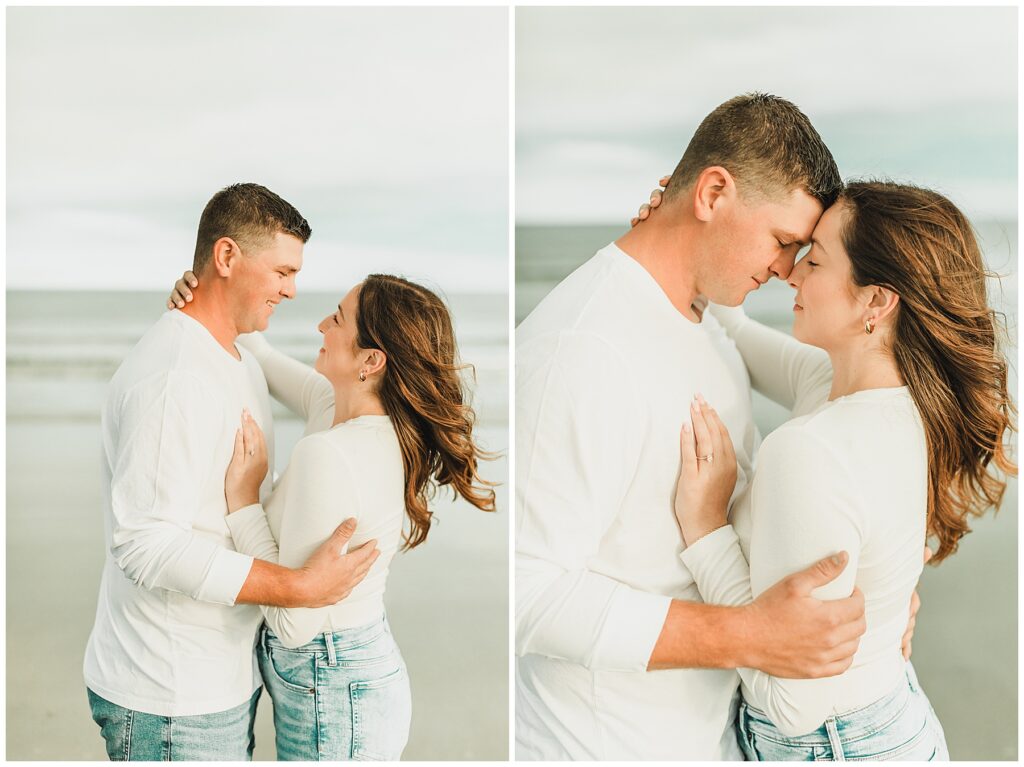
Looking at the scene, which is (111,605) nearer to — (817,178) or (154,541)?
(154,541)

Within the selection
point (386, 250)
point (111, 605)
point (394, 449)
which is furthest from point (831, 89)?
point (111, 605)

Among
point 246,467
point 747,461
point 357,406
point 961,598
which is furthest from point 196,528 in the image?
point 961,598

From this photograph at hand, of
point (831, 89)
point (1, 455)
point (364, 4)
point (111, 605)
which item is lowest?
point (111, 605)

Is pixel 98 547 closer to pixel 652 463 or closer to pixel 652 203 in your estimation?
pixel 652 463

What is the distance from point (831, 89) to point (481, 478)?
1.13 metres

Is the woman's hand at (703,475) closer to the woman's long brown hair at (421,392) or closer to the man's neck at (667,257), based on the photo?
the man's neck at (667,257)

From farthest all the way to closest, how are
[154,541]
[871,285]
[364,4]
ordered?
[364,4] < [154,541] < [871,285]

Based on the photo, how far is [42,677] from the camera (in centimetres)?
229

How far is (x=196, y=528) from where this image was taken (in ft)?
6.99

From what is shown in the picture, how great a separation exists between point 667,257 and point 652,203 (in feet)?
0.47

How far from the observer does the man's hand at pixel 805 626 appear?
195 centimetres

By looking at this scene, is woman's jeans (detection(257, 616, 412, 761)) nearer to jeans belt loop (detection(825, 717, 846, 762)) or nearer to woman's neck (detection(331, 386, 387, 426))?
woman's neck (detection(331, 386, 387, 426))

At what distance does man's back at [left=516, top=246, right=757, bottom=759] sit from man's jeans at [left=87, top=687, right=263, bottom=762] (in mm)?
640

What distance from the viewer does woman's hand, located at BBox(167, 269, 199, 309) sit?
2184 millimetres
